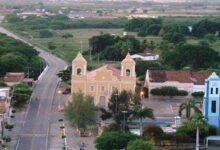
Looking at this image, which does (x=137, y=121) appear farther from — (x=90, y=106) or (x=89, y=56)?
(x=89, y=56)

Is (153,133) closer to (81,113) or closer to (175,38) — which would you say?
(81,113)

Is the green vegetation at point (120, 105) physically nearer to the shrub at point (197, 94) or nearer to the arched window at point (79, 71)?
the arched window at point (79, 71)

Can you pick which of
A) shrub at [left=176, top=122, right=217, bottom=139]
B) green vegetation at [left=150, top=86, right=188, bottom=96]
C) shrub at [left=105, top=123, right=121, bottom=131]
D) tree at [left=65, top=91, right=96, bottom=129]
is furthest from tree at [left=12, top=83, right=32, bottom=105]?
shrub at [left=176, top=122, right=217, bottom=139]

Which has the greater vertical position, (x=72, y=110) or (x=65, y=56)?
(x=65, y=56)

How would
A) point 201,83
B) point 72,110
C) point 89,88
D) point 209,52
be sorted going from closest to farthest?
1. point 72,110
2. point 89,88
3. point 201,83
4. point 209,52

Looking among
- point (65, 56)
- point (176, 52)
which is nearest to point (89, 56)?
point (65, 56)

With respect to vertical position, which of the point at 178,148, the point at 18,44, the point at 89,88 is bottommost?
the point at 178,148

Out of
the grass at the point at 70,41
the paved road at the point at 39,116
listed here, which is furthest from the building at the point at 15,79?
the grass at the point at 70,41
